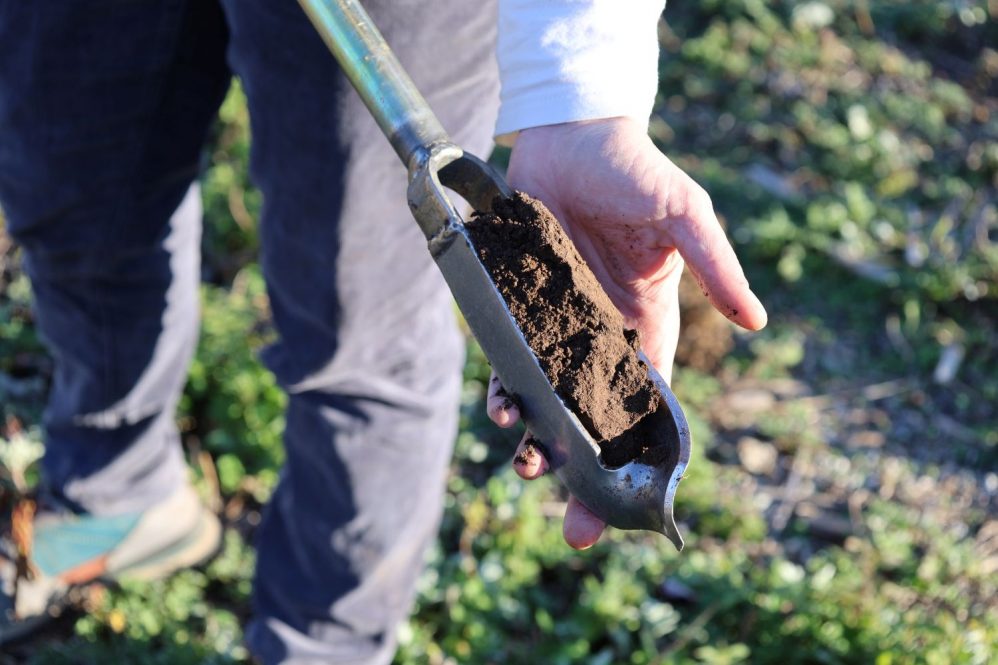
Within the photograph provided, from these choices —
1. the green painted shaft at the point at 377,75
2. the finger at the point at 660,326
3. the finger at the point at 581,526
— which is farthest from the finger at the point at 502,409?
the green painted shaft at the point at 377,75

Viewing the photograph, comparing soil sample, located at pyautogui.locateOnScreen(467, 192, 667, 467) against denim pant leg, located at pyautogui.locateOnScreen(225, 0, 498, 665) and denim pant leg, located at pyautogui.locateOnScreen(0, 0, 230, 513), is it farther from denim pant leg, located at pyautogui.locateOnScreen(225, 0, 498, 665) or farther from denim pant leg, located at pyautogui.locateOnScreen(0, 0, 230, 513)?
denim pant leg, located at pyautogui.locateOnScreen(0, 0, 230, 513)

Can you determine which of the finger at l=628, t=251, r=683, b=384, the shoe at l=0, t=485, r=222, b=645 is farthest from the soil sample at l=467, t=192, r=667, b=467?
the shoe at l=0, t=485, r=222, b=645

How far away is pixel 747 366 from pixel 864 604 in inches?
48.0

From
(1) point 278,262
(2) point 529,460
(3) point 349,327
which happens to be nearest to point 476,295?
(2) point 529,460

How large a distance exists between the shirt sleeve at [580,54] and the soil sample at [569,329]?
19 cm

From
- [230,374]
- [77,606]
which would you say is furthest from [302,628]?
[230,374]

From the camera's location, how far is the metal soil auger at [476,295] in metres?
1.50

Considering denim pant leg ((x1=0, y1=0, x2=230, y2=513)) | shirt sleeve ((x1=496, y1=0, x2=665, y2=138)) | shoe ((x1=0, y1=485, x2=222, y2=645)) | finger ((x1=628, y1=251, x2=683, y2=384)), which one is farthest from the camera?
shoe ((x1=0, y1=485, x2=222, y2=645))

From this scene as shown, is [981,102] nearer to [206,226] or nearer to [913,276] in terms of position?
[913,276]

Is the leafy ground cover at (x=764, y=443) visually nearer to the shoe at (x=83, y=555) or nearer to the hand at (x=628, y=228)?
the shoe at (x=83, y=555)

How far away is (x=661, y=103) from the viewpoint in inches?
209

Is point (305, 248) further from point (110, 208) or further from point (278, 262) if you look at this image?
point (110, 208)

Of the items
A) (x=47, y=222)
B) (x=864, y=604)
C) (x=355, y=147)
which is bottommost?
(x=864, y=604)

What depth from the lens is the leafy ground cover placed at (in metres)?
2.60
